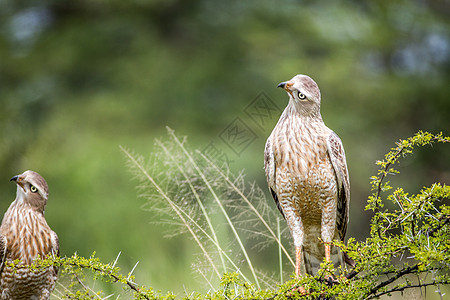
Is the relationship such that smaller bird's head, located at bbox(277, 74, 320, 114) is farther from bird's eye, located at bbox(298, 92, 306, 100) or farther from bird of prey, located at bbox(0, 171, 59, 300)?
bird of prey, located at bbox(0, 171, 59, 300)

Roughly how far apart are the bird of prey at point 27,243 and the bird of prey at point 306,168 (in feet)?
4.06

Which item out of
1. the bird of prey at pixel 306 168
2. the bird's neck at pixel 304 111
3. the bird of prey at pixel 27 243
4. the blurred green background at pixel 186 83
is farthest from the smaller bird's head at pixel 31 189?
the blurred green background at pixel 186 83

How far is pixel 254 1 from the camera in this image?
10.5 metres

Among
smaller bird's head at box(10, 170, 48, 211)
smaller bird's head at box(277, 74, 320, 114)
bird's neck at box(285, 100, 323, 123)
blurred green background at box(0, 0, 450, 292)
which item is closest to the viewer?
smaller bird's head at box(277, 74, 320, 114)

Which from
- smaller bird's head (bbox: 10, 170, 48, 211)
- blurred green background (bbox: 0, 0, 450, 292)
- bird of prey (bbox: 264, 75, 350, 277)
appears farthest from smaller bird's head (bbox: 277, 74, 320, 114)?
blurred green background (bbox: 0, 0, 450, 292)

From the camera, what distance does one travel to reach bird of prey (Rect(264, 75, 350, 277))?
2996 mm

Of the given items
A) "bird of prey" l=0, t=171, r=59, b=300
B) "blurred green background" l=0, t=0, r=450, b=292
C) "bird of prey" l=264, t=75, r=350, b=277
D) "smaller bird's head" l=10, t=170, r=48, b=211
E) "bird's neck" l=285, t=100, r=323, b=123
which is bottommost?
"bird of prey" l=0, t=171, r=59, b=300

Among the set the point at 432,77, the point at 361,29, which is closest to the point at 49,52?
the point at 361,29

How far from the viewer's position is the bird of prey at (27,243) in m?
3.24

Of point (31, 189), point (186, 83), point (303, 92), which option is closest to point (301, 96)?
point (303, 92)

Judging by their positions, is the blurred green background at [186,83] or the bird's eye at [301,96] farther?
the blurred green background at [186,83]

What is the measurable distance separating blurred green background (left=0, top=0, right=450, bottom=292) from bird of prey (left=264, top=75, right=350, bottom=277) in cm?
408

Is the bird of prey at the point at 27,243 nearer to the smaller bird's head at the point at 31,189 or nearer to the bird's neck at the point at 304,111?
the smaller bird's head at the point at 31,189

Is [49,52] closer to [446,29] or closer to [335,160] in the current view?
[446,29]
